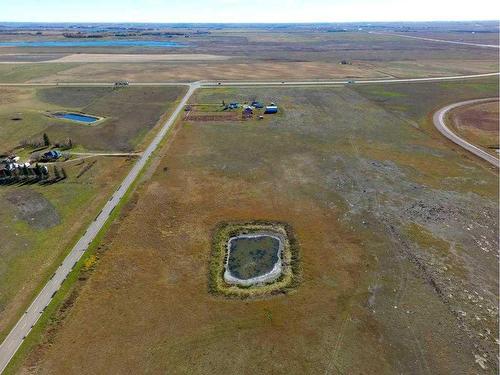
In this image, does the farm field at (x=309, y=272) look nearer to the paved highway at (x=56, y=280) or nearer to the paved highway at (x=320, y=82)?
the paved highway at (x=56, y=280)

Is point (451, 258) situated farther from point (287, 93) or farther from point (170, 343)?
point (287, 93)

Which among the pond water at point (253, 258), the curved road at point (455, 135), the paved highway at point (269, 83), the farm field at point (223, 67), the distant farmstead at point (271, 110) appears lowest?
the pond water at point (253, 258)

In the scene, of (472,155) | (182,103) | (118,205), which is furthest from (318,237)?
(182,103)

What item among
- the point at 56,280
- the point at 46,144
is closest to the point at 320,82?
the point at 46,144

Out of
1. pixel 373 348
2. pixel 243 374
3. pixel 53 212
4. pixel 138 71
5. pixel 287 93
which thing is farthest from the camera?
pixel 138 71

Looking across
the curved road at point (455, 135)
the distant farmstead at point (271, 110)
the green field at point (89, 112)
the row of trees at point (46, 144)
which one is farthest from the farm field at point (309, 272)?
the distant farmstead at point (271, 110)
